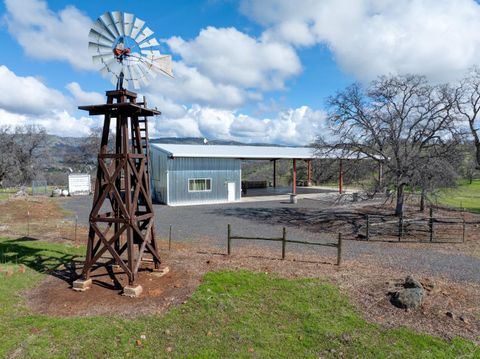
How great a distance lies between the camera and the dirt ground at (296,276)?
7.62 meters

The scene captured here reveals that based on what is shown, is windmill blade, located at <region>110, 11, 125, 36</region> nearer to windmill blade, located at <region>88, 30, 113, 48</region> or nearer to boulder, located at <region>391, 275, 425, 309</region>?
windmill blade, located at <region>88, 30, 113, 48</region>

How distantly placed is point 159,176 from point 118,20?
2092cm

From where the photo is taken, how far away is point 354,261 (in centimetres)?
1221

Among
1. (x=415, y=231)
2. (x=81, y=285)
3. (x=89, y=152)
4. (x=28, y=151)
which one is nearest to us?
(x=81, y=285)

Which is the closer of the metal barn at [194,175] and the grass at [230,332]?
the grass at [230,332]

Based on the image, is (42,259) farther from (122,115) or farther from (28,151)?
(28,151)

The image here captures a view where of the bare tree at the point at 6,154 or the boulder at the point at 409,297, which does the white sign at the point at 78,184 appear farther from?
the boulder at the point at 409,297

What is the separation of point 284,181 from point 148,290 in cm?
5052

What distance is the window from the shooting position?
94.5 ft

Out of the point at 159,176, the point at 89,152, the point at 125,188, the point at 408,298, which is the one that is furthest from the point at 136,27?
the point at 89,152

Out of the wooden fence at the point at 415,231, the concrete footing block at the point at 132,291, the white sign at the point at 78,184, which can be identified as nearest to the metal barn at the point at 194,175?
the white sign at the point at 78,184

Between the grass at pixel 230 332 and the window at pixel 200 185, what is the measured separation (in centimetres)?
2000

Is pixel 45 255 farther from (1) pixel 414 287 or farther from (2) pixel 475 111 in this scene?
(2) pixel 475 111

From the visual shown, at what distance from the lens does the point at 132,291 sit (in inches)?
339
